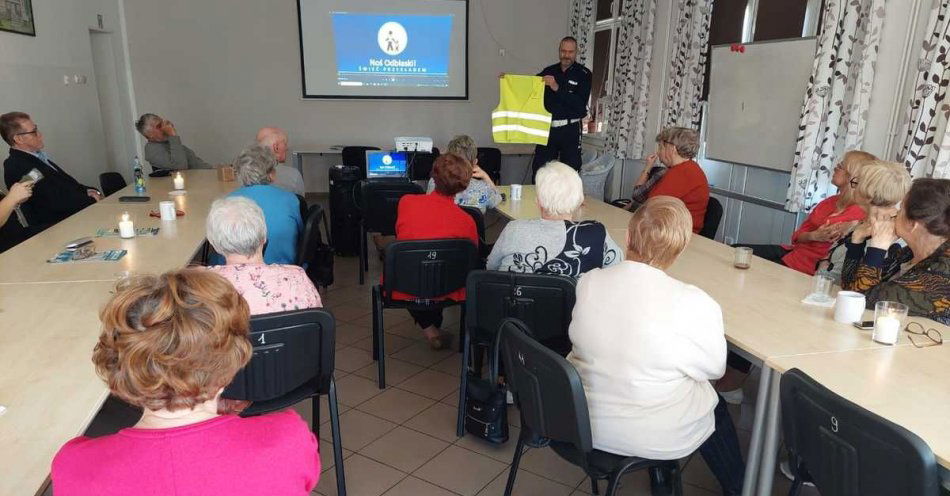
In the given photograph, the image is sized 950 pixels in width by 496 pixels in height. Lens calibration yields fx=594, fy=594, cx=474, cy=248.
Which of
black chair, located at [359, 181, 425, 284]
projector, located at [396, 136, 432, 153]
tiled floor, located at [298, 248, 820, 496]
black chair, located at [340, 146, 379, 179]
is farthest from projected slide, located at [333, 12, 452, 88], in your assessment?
tiled floor, located at [298, 248, 820, 496]

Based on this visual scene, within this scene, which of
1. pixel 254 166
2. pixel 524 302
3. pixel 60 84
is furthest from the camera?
pixel 60 84

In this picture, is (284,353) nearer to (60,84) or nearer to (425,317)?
(425,317)

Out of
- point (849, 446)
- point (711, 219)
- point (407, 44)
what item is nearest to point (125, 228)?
point (849, 446)

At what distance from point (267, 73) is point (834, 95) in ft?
22.6

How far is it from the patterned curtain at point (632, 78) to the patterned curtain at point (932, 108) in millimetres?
3208

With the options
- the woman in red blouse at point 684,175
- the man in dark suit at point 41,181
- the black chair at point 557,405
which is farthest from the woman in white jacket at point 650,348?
the man in dark suit at point 41,181

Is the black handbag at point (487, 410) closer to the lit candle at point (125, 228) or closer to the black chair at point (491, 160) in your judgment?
the lit candle at point (125, 228)

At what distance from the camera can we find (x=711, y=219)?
13.1 feet

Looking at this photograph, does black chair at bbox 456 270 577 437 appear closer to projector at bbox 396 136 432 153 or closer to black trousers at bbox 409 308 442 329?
black trousers at bbox 409 308 442 329

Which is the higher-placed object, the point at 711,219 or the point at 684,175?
the point at 684,175

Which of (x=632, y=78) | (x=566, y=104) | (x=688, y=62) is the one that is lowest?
(x=566, y=104)

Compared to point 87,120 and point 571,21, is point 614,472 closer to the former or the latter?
point 87,120

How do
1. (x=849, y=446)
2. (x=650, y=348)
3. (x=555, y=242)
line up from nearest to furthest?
(x=849, y=446)
(x=650, y=348)
(x=555, y=242)

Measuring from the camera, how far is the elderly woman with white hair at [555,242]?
2.54m
